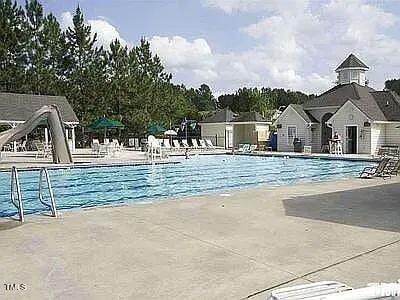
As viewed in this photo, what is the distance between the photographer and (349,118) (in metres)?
→ 28.3

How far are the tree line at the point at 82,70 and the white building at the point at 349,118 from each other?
1526 centimetres

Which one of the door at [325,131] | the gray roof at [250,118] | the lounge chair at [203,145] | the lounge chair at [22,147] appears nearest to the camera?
the door at [325,131]

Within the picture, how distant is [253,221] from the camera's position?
6863mm

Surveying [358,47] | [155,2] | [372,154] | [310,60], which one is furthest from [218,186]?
[358,47]

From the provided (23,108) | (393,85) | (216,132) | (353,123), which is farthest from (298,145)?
(393,85)

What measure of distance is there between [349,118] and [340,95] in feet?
11.8

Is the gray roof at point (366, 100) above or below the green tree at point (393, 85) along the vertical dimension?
below

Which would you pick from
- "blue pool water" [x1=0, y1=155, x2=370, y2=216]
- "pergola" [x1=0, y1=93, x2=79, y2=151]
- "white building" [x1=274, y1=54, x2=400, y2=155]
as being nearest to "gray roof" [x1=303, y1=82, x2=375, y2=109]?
"white building" [x1=274, y1=54, x2=400, y2=155]

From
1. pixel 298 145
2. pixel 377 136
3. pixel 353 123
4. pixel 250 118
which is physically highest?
pixel 250 118

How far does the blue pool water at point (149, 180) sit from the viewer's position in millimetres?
12211

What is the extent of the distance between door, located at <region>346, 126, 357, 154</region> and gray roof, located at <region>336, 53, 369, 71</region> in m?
7.44

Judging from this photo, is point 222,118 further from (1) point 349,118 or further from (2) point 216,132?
Answer: (1) point 349,118

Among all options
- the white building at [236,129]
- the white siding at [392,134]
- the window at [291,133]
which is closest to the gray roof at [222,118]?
the white building at [236,129]

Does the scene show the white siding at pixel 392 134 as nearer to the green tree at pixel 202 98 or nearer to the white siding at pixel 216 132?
the white siding at pixel 216 132
